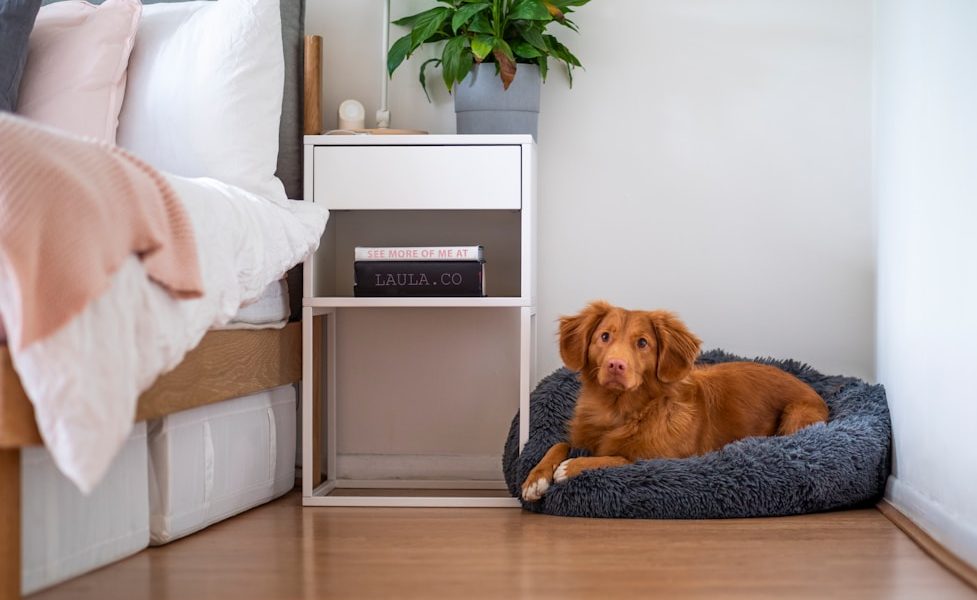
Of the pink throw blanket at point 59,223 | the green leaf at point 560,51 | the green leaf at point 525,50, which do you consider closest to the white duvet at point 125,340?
the pink throw blanket at point 59,223

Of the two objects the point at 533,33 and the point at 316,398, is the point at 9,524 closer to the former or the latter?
the point at 316,398

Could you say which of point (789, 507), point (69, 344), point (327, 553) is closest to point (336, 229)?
point (327, 553)

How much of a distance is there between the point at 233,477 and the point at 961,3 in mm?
1707

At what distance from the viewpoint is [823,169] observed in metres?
2.78

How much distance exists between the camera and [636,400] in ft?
7.35

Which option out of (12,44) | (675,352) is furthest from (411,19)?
(675,352)

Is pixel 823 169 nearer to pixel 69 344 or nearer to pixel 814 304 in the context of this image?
pixel 814 304

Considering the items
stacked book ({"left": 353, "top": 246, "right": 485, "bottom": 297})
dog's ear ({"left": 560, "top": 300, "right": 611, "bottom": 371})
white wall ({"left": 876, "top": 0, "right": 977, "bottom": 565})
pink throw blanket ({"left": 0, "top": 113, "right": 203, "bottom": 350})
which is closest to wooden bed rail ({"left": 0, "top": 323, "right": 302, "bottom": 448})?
pink throw blanket ({"left": 0, "top": 113, "right": 203, "bottom": 350})

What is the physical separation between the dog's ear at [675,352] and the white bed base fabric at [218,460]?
2.98 feet

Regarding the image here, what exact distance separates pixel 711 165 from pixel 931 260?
0.85m

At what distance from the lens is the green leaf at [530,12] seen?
245cm

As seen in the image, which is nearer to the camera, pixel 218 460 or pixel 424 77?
pixel 218 460

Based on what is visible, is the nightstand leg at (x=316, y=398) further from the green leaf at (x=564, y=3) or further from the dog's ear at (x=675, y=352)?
the green leaf at (x=564, y=3)

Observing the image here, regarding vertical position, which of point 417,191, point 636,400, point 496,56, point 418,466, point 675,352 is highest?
point 496,56
